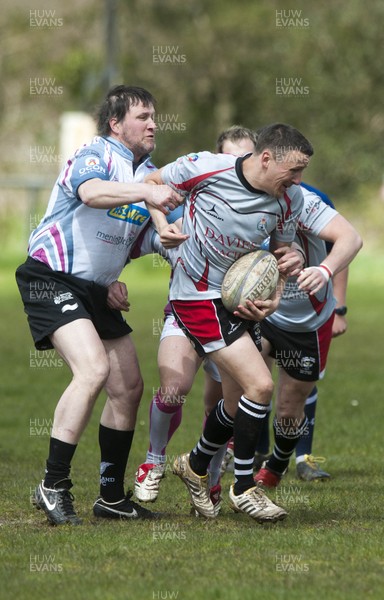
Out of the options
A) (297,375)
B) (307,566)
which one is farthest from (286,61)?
(307,566)

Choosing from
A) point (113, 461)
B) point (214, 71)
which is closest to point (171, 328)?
point (113, 461)

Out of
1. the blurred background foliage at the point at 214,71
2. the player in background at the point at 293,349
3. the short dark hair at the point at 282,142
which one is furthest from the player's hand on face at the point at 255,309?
the blurred background foliage at the point at 214,71

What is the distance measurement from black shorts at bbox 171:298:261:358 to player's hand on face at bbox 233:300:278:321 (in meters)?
0.07

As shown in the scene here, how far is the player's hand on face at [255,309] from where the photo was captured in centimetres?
643

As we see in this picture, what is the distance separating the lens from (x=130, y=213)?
22.1 ft

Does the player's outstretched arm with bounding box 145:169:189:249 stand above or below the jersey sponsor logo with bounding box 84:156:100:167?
below

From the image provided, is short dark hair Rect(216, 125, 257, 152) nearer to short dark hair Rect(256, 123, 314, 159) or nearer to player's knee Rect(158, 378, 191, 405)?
short dark hair Rect(256, 123, 314, 159)

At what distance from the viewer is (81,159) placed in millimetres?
6547

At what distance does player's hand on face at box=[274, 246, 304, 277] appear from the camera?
661cm

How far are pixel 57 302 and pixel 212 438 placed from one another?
1222 millimetres

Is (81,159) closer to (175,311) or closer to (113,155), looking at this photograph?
(113,155)

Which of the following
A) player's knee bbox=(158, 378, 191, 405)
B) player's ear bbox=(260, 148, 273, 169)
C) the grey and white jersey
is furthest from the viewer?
the grey and white jersey

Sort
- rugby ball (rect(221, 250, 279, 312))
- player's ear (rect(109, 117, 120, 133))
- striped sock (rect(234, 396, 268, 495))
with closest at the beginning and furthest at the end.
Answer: rugby ball (rect(221, 250, 279, 312)) < striped sock (rect(234, 396, 268, 495)) < player's ear (rect(109, 117, 120, 133))

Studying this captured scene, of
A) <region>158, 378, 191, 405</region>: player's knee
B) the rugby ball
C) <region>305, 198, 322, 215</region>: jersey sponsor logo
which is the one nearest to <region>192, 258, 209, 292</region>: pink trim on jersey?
the rugby ball
